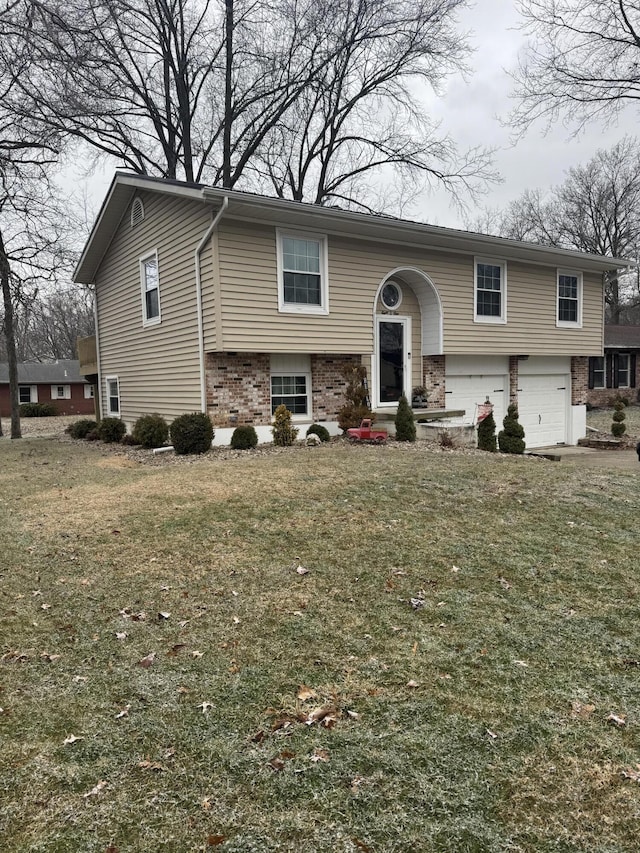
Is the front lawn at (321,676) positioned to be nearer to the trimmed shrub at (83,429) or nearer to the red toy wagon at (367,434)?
the red toy wagon at (367,434)

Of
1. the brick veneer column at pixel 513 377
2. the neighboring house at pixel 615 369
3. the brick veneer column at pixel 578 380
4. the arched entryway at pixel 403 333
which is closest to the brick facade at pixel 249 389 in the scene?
the arched entryway at pixel 403 333

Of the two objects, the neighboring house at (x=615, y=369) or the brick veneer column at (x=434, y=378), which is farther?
the neighboring house at (x=615, y=369)

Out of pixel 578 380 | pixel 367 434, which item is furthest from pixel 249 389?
pixel 578 380

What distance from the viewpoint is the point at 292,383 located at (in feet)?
40.6

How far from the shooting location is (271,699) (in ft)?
9.53

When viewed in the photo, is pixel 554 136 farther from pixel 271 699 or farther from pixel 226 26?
pixel 271 699

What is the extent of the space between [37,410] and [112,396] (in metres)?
18.8

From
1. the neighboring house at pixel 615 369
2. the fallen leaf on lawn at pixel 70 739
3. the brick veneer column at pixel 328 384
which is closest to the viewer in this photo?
the fallen leaf on lawn at pixel 70 739

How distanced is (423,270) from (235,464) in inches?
297

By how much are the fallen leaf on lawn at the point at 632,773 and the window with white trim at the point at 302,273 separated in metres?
9.99

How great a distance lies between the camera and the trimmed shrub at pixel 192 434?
10258 mm

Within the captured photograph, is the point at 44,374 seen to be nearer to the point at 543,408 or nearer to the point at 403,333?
the point at 403,333

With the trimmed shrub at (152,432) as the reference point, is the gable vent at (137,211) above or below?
above

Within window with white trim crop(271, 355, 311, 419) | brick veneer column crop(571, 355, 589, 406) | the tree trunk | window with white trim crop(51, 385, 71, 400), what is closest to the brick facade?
window with white trim crop(271, 355, 311, 419)
